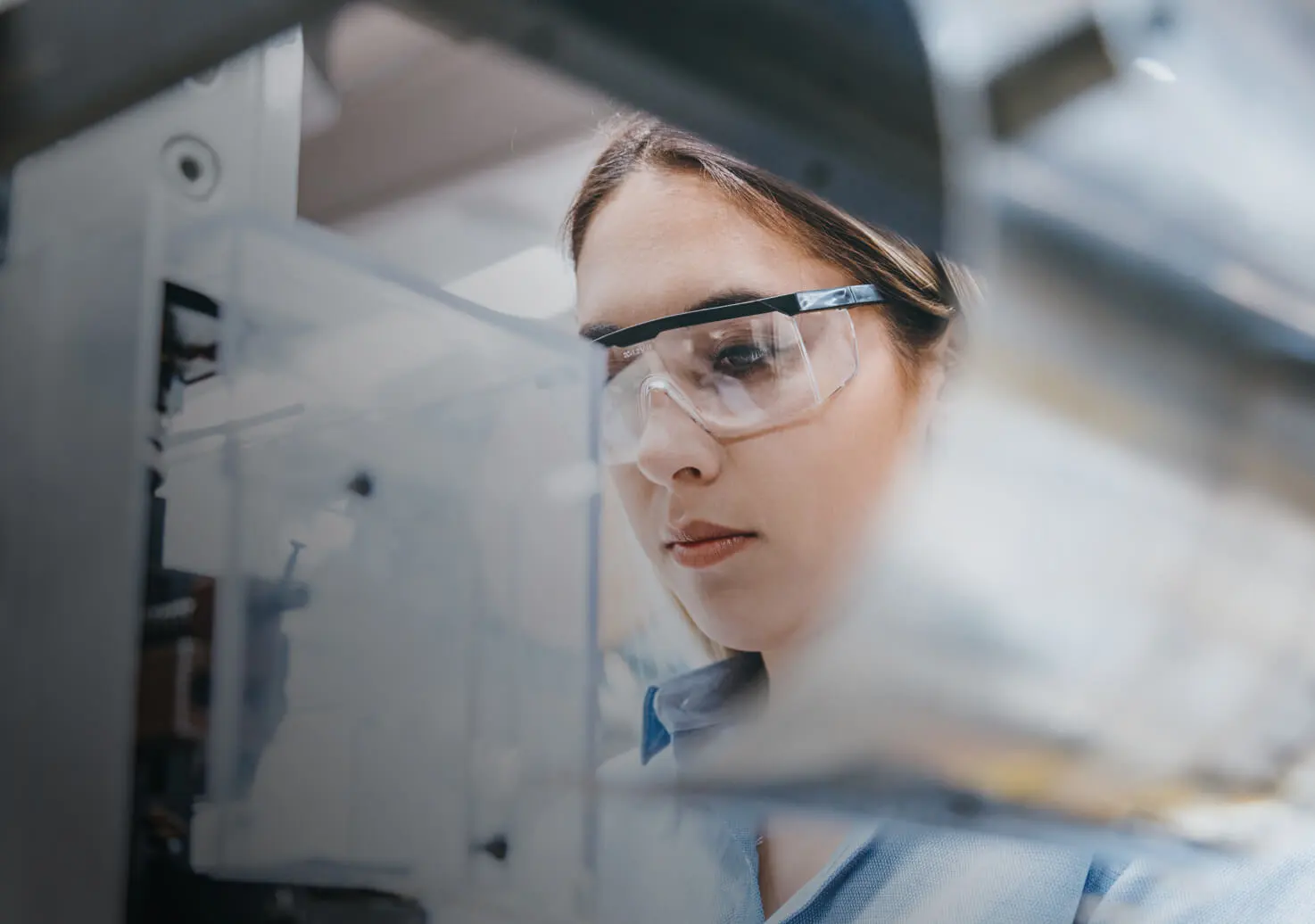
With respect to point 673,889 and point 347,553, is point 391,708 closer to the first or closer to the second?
point 347,553

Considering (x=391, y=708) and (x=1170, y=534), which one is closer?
(x=391, y=708)

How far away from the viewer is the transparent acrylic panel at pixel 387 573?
603 mm

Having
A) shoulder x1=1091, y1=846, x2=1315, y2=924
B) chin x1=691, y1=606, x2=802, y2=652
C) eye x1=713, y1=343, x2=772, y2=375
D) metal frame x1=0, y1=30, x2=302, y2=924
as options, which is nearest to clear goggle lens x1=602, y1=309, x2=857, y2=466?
eye x1=713, y1=343, x2=772, y2=375

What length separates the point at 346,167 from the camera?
2.12 ft

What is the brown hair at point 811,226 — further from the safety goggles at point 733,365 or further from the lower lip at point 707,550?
the lower lip at point 707,550

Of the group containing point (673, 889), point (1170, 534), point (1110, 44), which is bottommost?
point (673, 889)

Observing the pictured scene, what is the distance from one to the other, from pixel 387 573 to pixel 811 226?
1.12 feet

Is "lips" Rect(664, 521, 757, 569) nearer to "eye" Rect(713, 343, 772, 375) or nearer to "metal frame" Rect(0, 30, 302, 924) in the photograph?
"eye" Rect(713, 343, 772, 375)

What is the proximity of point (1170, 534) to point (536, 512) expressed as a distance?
1.48 feet

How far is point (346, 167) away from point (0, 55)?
8.5 inches

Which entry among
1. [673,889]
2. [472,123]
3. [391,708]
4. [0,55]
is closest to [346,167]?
[472,123]

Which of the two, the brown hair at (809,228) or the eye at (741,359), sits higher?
the brown hair at (809,228)

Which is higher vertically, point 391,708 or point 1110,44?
point 1110,44

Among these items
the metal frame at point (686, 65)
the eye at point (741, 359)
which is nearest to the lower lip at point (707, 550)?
the eye at point (741, 359)
